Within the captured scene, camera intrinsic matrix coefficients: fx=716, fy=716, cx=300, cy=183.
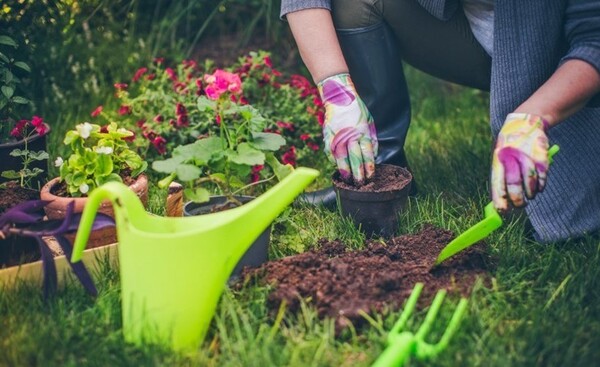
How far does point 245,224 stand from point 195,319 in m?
0.21

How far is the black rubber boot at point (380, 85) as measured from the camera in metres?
2.03

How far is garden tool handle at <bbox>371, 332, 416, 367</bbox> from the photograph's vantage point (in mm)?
1266

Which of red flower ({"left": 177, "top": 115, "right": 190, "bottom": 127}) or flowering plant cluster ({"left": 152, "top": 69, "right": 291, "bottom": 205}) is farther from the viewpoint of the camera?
red flower ({"left": 177, "top": 115, "right": 190, "bottom": 127})

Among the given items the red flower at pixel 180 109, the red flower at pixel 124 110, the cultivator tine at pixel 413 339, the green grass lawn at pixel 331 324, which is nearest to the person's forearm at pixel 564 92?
the green grass lawn at pixel 331 324

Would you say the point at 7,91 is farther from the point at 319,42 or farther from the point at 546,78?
the point at 546,78

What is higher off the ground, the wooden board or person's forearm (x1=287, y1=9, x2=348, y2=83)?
person's forearm (x1=287, y1=9, x2=348, y2=83)

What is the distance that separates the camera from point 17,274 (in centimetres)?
154

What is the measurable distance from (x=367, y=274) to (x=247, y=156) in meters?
0.38

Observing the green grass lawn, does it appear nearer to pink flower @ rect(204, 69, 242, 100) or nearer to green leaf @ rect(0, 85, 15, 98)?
pink flower @ rect(204, 69, 242, 100)

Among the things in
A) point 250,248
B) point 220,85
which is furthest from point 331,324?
point 220,85

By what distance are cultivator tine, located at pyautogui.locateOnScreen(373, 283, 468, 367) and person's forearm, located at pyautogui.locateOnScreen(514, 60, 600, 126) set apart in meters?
0.49

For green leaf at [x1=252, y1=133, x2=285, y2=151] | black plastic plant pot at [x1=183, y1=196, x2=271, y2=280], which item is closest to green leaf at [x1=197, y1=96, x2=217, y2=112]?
green leaf at [x1=252, y1=133, x2=285, y2=151]

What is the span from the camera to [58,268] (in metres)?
1.60

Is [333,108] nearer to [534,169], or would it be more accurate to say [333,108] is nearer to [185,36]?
[534,169]
